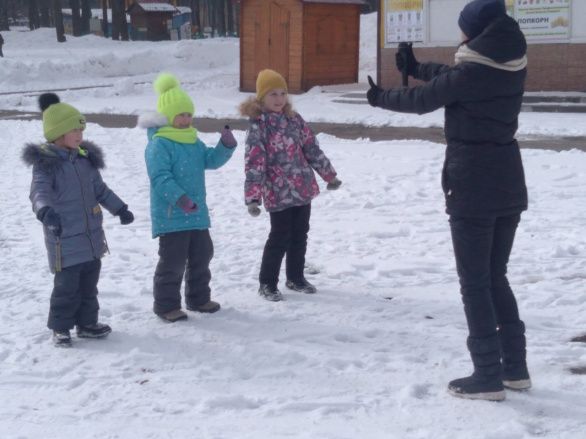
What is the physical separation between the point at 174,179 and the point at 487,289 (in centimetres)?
210

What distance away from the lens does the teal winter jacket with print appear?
5043 mm

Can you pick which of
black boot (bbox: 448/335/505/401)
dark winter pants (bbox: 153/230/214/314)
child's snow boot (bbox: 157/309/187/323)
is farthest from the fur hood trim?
black boot (bbox: 448/335/505/401)

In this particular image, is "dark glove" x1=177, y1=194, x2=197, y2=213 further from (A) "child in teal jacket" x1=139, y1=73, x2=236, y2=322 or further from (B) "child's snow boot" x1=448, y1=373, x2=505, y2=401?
(B) "child's snow boot" x1=448, y1=373, x2=505, y2=401

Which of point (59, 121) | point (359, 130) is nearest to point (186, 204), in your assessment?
point (59, 121)

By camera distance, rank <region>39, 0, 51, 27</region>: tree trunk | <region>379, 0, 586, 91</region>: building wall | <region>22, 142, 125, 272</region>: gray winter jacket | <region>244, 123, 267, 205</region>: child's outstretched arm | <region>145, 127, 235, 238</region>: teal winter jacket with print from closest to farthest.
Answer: <region>22, 142, 125, 272</region>: gray winter jacket → <region>145, 127, 235, 238</region>: teal winter jacket with print → <region>244, 123, 267, 205</region>: child's outstretched arm → <region>379, 0, 586, 91</region>: building wall → <region>39, 0, 51, 27</region>: tree trunk

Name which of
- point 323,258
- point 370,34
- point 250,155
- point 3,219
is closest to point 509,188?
point 250,155

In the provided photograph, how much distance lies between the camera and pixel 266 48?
72.2 ft

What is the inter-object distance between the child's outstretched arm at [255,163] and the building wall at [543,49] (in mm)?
12998

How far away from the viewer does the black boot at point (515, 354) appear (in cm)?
396

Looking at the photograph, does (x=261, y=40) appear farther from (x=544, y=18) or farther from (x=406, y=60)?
(x=406, y=60)

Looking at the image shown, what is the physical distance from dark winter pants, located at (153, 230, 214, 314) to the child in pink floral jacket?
16.6 inches

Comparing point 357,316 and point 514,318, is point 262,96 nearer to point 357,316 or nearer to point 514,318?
point 357,316

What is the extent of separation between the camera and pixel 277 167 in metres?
5.44

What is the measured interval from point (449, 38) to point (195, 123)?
6.02m
